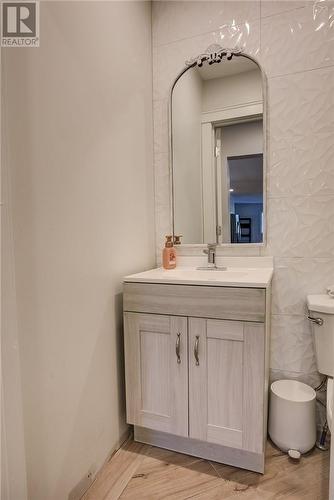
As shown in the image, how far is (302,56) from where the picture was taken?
1441mm

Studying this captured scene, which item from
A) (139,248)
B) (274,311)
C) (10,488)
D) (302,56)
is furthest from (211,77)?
(10,488)

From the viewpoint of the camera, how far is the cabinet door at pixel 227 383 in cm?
116

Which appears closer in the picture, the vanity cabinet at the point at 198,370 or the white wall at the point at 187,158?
the vanity cabinet at the point at 198,370

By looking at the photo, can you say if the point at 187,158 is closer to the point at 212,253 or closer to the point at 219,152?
the point at 219,152

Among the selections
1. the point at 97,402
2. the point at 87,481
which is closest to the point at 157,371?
the point at 97,402

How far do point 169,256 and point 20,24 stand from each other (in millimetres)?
1163

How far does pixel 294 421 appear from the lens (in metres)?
1.34

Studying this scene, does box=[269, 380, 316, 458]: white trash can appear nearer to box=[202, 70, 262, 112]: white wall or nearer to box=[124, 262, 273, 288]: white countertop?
box=[124, 262, 273, 288]: white countertop

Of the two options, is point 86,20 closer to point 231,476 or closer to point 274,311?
point 274,311

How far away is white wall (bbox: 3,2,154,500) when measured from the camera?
0.89 metres

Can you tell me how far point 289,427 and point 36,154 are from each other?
5.23ft

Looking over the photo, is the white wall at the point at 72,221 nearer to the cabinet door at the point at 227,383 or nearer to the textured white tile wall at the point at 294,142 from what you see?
the cabinet door at the point at 227,383

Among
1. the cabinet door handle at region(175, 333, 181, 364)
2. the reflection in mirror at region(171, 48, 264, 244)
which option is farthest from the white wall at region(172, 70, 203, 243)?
the cabinet door handle at region(175, 333, 181, 364)

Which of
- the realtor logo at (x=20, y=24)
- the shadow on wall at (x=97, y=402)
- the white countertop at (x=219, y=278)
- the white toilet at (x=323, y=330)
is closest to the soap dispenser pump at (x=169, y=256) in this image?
the white countertop at (x=219, y=278)
